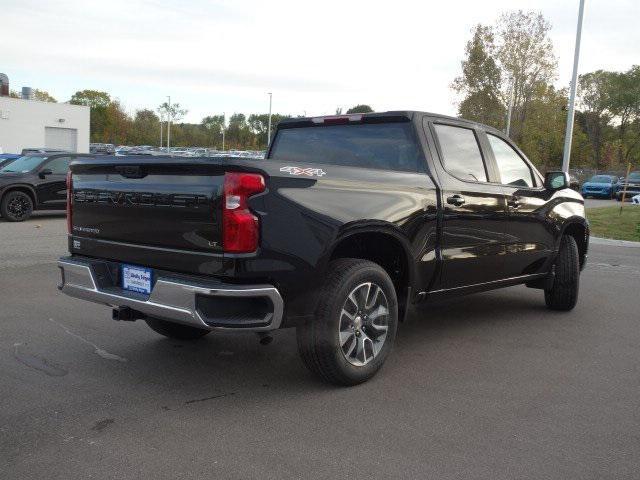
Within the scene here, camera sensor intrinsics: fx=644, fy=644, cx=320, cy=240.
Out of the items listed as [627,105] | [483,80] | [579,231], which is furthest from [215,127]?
[579,231]

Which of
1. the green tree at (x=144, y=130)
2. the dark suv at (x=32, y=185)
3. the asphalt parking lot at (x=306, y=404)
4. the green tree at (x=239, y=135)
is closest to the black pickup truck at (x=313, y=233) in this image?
the asphalt parking lot at (x=306, y=404)

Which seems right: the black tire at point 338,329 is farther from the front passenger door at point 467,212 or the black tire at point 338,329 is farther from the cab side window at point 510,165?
the cab side window at point 510,165

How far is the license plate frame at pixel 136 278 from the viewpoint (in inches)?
156

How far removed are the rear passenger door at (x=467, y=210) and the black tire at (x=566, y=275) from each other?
48.3 inches

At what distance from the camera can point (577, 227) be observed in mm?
6961

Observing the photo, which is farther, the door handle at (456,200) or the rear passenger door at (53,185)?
the rear passenger door at (53,185)

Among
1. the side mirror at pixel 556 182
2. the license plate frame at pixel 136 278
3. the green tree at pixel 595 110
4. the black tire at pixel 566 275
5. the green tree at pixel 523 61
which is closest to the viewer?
the license plate frame at pixel 136 278

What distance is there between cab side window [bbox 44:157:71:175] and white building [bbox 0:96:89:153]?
33.3 m

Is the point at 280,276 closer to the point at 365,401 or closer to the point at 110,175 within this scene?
the point at 365,401

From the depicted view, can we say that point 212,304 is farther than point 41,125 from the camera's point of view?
No

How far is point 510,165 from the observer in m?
6.01

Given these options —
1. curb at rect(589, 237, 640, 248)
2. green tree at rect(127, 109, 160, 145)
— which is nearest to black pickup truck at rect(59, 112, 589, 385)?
curb at rect(589, 237, 640, 248)

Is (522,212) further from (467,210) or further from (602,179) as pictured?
(602,179)

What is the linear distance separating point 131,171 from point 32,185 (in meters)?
11.7
